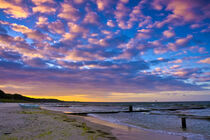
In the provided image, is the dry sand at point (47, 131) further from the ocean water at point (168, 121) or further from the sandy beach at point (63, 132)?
the ocean water at point (168, 121)

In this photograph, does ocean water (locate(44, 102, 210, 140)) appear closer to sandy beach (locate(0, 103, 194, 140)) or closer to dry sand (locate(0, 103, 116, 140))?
sandy beach (locate(0, 103, 194, 140))

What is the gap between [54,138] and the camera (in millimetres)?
8922

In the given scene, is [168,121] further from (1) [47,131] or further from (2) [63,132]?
(1) [47,131]

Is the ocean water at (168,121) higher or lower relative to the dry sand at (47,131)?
lower

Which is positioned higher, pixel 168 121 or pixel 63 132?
pixel 63 132

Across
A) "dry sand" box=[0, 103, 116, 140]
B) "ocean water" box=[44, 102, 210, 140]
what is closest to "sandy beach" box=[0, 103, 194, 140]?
"dry sand" box=[0, 103, 116, 140]

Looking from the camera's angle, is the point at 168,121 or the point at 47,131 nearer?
the point at 47,131

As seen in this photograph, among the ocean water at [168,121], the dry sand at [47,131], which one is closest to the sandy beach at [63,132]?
the dry sand at [47,131]

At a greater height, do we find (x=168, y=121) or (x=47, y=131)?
(x=47, y=131)

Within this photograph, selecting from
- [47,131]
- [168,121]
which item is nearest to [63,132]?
[47,131]

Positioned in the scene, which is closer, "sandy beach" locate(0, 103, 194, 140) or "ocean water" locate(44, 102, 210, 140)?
"sandy beach" locate(0, 103, 194, 140)

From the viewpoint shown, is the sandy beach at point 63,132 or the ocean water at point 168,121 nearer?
the sandy beach at point 63,132

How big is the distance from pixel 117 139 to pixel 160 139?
3316 millimetres

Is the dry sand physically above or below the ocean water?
above
